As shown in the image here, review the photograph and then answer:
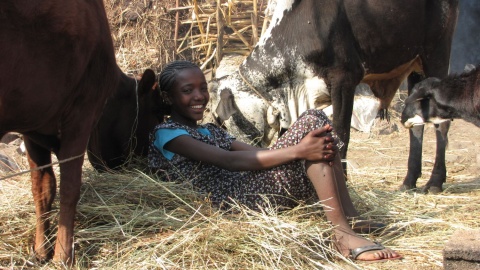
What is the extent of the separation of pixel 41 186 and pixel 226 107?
3.05m

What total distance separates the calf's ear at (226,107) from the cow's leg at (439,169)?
78.8 inches

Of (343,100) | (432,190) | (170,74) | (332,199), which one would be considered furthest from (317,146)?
(432,190)

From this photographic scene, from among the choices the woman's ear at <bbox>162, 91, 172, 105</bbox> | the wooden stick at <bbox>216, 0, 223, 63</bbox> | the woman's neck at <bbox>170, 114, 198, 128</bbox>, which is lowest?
the woman's neck at <bbox>170, 114, 198, 128</bbox>

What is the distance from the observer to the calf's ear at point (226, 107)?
634 centimetres

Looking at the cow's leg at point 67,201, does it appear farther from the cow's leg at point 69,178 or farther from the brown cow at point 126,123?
the brown cow at point 126,123

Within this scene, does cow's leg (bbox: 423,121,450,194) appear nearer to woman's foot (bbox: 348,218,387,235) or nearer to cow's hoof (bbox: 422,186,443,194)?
cow's hoof (bbox: 422,186,443,194)

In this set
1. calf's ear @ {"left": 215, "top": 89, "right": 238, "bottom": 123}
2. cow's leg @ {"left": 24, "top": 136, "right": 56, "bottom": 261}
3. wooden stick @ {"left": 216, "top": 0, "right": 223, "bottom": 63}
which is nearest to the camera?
cow's leg @ {"left": 24, "top": 136, "right": 56, "bottom": 261}

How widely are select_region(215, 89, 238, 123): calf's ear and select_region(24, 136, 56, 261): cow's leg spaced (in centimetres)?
291

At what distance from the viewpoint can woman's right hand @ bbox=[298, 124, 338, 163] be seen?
11.6 ft

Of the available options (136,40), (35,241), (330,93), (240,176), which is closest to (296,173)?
(240,176)

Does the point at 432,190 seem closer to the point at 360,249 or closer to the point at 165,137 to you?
the point at 360,249

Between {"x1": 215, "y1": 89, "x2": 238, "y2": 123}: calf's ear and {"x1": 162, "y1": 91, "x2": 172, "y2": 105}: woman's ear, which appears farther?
{"x1": 215, "y1": 89, "x2": 238, "y2": 123}: calf's ear

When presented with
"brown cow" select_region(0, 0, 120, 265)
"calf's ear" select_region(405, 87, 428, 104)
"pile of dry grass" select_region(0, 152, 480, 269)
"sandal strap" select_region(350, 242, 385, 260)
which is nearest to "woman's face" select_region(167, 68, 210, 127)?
"pile of dry grass" select_region(0, 152, 480, 269)

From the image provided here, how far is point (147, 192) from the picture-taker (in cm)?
383
